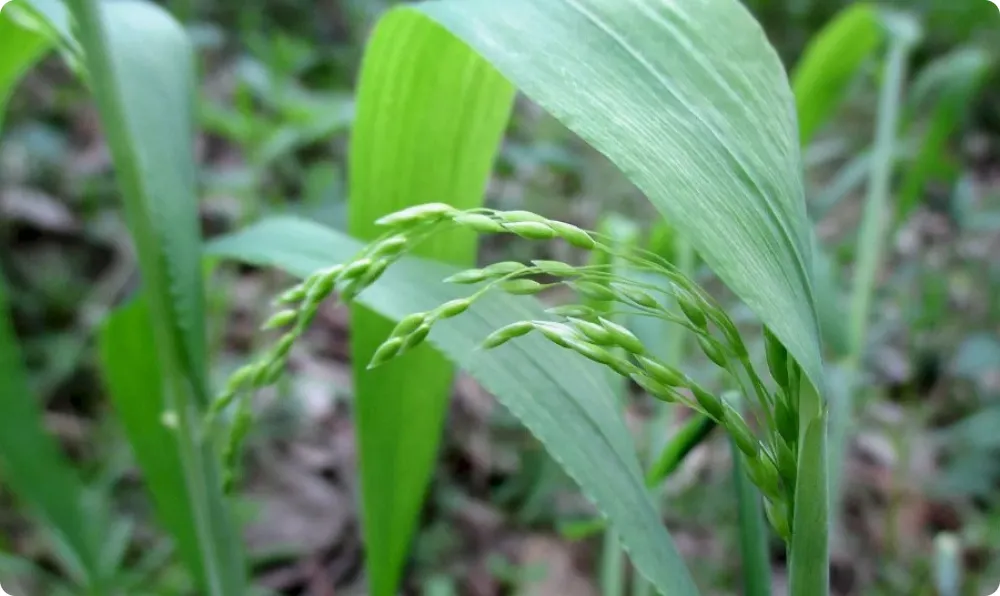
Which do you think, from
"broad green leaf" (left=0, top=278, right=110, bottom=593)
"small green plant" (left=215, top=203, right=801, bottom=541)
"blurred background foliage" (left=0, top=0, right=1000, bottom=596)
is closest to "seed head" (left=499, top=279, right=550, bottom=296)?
"small green plant" (left=215, top=203, right=801, bottom=541)

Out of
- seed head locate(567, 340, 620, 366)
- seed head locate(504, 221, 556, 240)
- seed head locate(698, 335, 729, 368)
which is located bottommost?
seed head locate(698, 335, 729, 368)

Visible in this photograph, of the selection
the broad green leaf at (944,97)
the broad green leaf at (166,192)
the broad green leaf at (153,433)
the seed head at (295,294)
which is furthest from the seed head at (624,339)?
the broad green leaf at (944,97)

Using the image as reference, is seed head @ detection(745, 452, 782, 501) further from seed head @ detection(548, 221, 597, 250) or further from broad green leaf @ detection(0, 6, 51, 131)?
broad green leaf @ detection(0, 6, 51, 131)

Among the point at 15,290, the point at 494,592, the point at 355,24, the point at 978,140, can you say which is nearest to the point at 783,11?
the point at 978,140

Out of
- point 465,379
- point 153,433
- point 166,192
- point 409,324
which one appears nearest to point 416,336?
point 409,324

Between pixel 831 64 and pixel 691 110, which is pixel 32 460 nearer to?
pixel 691 110

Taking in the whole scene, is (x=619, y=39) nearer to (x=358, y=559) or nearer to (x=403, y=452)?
(x=403, y=452)
